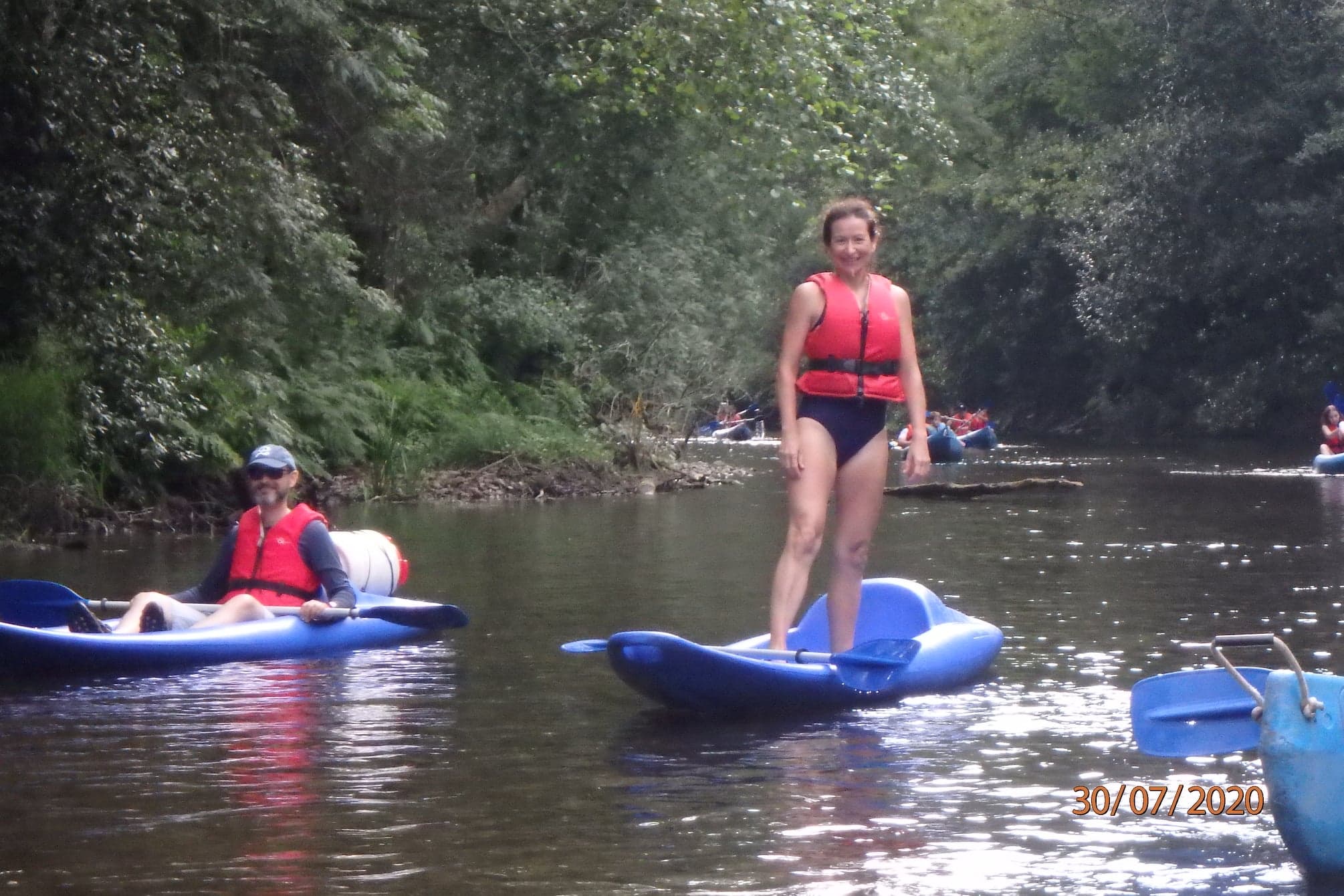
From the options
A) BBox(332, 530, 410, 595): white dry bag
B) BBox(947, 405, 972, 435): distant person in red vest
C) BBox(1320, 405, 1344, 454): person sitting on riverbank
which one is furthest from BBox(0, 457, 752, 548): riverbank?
BBox(947, 405, 972, 435): distant person in red vest

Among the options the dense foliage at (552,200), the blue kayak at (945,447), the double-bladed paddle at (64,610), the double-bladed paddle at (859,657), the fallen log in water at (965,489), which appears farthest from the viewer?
the blue kayak at (945,447)

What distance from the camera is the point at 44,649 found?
7.38m

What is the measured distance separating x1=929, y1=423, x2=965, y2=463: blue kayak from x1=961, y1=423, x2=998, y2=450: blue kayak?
5366 mm

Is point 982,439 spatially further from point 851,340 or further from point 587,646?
point 587,646

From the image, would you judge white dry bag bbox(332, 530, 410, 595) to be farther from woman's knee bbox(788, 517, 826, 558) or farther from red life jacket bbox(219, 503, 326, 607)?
woman's knee bbox(788, 517, 826, 558)

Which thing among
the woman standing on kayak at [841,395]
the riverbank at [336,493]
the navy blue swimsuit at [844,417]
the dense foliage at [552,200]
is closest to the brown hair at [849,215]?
the woman standing on kayak at [841,395]

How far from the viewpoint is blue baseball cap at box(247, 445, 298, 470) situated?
8008 millimetres

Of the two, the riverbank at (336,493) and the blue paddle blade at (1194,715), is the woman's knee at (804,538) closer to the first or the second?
the blue paddle blade at (1194,715)

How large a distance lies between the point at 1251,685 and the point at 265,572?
506 centimetres

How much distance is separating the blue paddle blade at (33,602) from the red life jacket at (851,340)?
3.55 m

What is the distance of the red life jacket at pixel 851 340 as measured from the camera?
21.8ft

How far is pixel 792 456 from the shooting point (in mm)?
6598
